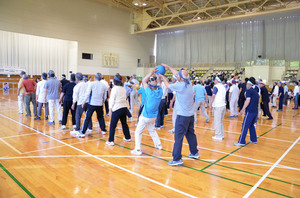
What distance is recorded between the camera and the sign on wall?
25.9 meters

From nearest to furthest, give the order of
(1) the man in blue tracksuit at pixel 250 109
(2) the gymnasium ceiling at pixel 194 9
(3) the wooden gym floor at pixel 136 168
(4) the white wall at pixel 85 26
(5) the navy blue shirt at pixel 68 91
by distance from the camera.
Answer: (3) the wooden gym floor at pixel 136 168 → (1) the man in blue tracksuit at pixel 250 109 → (5) the navy blue shirt at pixel 68 91 → (4) the white wall at pixel 85 26 → (2) the gymnasium ceiling at pixel 194 9

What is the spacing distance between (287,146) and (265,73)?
57.7ft

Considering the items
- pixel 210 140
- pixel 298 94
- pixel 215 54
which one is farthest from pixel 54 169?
pixel 215 54

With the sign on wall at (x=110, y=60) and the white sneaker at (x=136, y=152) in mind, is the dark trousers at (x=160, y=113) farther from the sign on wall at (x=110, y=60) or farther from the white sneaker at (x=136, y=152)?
the sign on wall at (x=110, y=60)

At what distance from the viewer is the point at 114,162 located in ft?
13.7

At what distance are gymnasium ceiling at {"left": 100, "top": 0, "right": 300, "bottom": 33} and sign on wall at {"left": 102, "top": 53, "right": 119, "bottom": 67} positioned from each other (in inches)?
175

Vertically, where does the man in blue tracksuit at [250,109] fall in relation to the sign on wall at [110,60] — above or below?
below

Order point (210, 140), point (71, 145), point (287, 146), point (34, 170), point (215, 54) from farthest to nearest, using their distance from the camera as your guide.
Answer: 1. point (215, 54)
2. point (210, 140)
3. point (287, 146)
4. point (71, 145)
5. point (34, 170)

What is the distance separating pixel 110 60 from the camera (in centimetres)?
2648

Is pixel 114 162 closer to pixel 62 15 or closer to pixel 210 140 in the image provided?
pixel 210 140

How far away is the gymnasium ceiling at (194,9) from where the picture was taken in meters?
20.4

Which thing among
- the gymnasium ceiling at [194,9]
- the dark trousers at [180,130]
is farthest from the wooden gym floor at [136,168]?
the gymnasium ceiling at [194,9]

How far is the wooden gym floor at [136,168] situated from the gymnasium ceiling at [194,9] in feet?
58.6

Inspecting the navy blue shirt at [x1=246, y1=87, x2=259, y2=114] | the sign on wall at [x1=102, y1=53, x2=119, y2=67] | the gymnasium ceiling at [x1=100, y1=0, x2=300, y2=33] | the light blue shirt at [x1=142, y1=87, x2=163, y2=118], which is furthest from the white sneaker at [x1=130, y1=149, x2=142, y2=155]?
the sign on wall at [x1=102, y1=53, x2=119, y2=67]
